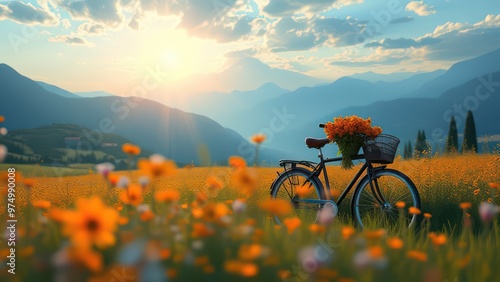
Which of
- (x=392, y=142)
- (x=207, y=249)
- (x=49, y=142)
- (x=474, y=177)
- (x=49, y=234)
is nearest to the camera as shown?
(x=207, y=249)

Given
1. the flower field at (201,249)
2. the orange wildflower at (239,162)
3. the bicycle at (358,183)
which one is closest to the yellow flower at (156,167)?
the flower field at (201,249)

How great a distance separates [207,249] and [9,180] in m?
1.99

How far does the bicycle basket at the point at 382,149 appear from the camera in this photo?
6668 millimetres

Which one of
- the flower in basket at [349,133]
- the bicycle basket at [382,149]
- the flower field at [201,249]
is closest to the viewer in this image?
the flower field at [201,249]

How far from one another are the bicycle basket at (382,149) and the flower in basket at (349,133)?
12 cm

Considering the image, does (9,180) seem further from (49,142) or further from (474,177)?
(49,142)

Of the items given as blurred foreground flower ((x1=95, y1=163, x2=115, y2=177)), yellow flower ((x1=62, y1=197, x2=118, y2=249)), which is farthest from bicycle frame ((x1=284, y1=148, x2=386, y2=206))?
yellow flower ((x1=62, y1=197, x2=118, y2=249))

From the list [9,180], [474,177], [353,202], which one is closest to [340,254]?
[9,180]

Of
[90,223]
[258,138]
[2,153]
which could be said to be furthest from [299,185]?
[90,223]

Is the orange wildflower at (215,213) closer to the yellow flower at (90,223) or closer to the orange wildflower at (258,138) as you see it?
the yellow flower at (90,223)

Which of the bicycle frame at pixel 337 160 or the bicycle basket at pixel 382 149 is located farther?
the bicycle frame at pixel 337 160

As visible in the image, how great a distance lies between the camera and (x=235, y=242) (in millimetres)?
2996

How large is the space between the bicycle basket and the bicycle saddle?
66cm

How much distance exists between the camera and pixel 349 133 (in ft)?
22.5
